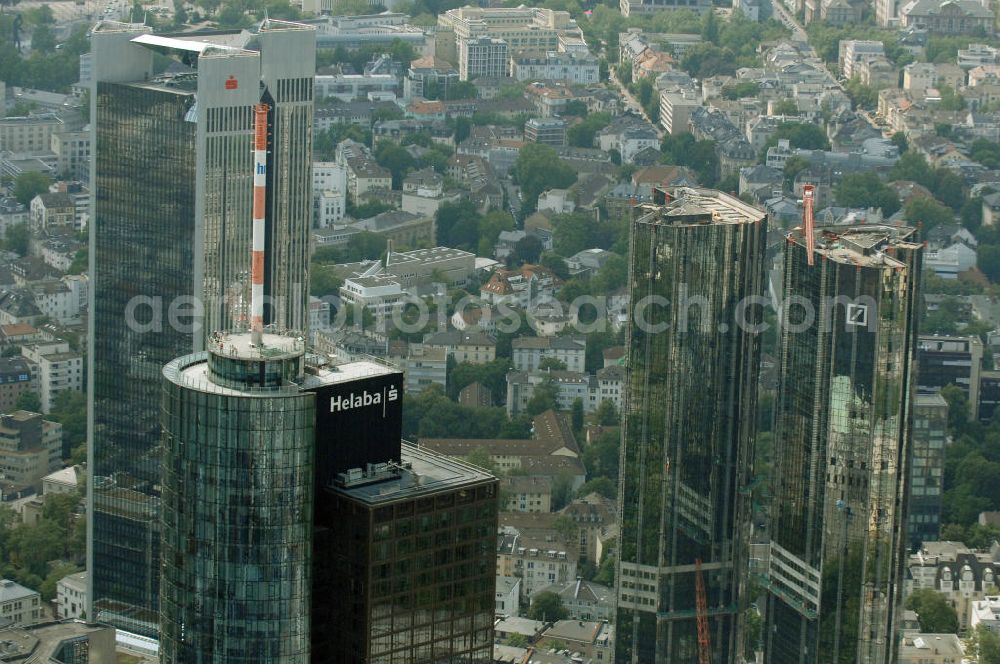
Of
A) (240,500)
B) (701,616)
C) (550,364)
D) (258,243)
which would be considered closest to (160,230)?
(701,616)

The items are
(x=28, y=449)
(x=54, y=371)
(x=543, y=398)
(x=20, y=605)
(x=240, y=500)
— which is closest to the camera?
(x=240, y=500)

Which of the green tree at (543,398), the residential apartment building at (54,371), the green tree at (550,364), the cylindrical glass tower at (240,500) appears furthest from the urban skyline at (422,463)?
the green tree at (550,364)

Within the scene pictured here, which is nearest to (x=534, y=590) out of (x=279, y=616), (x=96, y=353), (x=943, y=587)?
(x=943, y=587)

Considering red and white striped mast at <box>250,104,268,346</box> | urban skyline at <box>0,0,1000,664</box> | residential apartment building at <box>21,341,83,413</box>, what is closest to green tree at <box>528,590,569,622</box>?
urban skyline at <box>0,0,1000,664</box>

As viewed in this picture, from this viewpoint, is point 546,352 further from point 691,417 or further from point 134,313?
point 134,313

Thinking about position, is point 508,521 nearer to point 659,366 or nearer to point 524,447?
point 524,447

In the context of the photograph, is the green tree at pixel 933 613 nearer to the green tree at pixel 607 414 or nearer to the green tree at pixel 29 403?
the green tree at pixel 607 414
